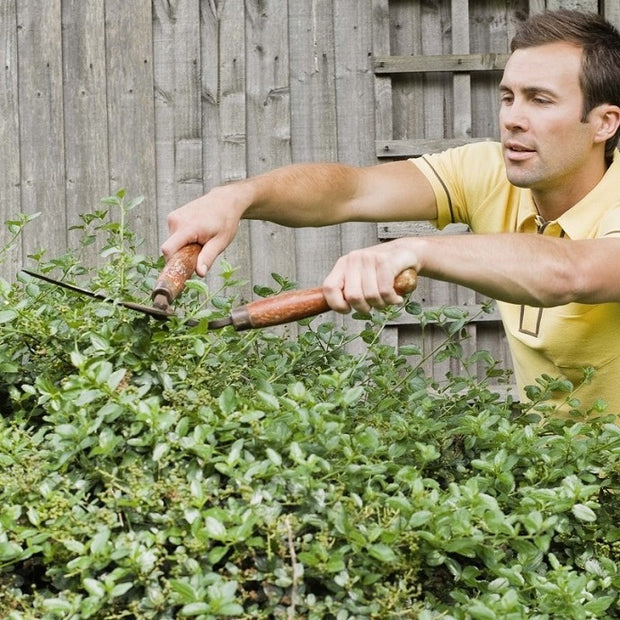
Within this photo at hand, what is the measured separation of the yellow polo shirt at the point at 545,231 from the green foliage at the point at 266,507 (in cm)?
64

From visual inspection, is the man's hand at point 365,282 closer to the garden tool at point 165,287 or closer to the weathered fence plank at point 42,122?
the garden tool at point 165,287

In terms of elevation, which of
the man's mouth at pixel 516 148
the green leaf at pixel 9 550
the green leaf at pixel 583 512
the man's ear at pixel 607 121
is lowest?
the green leaf at pixel 583 512

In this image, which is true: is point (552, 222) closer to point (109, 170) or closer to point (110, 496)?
point (110, 496)

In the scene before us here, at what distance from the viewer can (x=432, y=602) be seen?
1.35 m

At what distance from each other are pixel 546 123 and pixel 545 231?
0.85 ft

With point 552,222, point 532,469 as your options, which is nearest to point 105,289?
point 532,469

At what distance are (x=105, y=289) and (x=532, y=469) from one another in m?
0.75

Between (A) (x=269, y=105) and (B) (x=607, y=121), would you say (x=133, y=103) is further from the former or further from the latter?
(B) (x=607, y=121)

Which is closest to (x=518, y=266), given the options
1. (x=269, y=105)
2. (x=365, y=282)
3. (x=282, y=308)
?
(x=365, y=282)

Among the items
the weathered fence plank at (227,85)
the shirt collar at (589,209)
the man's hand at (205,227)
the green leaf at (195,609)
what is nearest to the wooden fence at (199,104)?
the weathered fence plank at (227,85)

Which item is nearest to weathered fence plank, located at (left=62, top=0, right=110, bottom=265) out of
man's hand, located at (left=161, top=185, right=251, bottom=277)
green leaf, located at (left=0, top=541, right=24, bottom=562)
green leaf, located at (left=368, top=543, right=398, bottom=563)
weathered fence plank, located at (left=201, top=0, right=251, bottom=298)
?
weathered fence plank, located at (left=201, top=0, right=251, bottom=298)

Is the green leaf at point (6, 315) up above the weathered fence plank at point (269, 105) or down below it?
below

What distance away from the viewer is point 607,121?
253 centimetres

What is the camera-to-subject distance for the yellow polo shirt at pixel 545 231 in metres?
2.32
